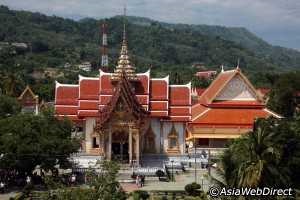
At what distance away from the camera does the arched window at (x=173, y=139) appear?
47.3 metres

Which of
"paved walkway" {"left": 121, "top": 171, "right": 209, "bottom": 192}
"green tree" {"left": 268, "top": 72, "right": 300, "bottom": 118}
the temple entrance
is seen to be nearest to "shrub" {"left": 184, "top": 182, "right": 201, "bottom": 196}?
"paved walkway" {"left": 121, "top": 171, "right": 209, "bottom": 192}

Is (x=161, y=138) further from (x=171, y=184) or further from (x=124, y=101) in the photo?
(x=171, y=184)

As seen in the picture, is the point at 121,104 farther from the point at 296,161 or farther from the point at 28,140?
the point at 296,161

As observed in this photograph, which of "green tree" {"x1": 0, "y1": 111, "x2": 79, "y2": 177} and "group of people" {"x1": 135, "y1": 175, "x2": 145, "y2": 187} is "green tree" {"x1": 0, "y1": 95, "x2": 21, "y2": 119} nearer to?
"green tree" {"x1": 0, "y1": 111, "x2": 79, "y2": 177}

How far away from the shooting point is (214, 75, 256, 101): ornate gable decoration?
5440 cm

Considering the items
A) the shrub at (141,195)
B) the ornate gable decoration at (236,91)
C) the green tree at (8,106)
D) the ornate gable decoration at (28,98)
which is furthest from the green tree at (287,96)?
the shrub at (141,195)

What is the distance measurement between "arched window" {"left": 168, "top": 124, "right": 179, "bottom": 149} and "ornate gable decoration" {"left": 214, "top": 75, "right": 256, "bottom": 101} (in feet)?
28.7

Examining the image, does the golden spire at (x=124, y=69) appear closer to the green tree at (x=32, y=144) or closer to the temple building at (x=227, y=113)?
the green tree at (x=32, y=144)

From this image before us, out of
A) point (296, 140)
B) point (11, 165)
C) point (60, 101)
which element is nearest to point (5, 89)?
point (60, 101)

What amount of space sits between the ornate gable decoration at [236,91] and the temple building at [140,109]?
26.5 feet

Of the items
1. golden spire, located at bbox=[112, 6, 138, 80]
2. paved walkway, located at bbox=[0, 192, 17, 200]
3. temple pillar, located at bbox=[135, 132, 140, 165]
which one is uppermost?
golden spire, located at bbox=[112, 6, 138, 80]

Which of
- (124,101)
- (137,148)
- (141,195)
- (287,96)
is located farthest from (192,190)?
(287,96)

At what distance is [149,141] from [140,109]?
4785 millimetres

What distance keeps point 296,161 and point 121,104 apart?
17.0 metres
